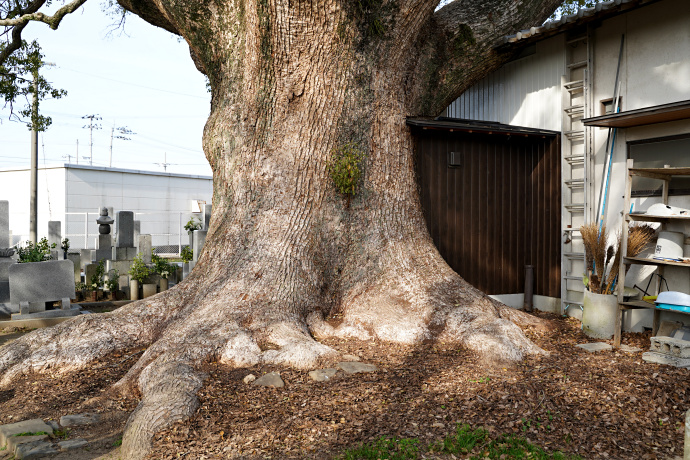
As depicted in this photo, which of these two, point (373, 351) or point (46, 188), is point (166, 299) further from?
point (46, 188)

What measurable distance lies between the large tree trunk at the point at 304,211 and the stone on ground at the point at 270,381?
2.17 ft

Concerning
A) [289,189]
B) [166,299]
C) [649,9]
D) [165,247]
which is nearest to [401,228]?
[289,189]

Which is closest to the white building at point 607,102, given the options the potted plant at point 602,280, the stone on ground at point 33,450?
the potted plant at point 602,280

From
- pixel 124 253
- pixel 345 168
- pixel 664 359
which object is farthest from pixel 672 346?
pixel 124 253

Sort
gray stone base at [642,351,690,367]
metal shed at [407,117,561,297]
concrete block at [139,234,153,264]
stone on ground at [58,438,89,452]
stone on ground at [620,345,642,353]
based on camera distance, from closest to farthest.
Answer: stone on ground at [58,438,89,452], gray stone base at [642,351,690,367], stone on ground at [620,345,642,353], metal shed at [407,117,561,297], concrete block at [139,234,153,264]

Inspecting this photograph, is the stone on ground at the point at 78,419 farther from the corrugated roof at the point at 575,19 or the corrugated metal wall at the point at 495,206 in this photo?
the corrugated roof at the point at 575,19

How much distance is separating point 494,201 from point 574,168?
1.33 meters

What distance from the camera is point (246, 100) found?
7.24 metres

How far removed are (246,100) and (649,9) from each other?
563 cm

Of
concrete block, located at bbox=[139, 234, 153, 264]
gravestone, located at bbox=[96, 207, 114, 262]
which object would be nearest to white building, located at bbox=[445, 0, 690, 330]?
concrete block, located at bbox=[139, 234, 153, 264]

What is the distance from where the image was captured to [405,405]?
462cm

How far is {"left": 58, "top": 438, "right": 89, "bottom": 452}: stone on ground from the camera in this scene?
438 cm

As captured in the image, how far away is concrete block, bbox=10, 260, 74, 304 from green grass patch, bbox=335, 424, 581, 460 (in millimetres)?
7643

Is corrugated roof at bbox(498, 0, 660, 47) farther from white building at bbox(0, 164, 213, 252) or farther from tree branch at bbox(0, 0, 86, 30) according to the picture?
white building at bbox(0, 164, 213, 252)
